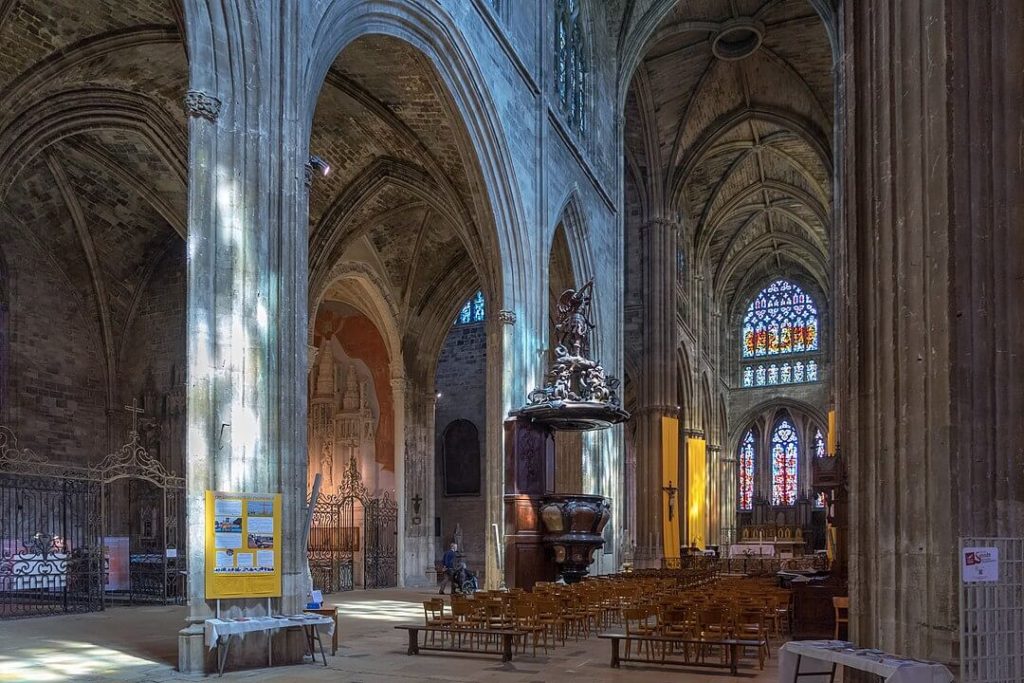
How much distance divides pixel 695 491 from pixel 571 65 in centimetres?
2298

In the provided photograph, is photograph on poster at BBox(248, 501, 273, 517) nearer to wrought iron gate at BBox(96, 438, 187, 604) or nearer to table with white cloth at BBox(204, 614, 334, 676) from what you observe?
table with white cloth at BBox(204, 614, 334, 676)

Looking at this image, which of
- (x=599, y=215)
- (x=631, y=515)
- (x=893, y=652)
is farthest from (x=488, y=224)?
(x=631, y=515)

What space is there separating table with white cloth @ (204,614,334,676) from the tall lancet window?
54.9 ft

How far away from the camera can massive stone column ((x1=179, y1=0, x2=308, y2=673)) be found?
35.0 ft

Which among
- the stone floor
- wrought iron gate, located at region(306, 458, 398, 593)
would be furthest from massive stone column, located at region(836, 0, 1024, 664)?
wrought iron gate, located at region(306, 458, 398, 593)

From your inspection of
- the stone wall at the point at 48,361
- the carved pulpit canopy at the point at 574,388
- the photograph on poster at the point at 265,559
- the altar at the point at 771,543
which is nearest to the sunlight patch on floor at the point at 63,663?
the photograph on poster at the point at 265,559

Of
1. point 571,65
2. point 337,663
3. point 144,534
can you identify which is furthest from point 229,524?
point 571,65

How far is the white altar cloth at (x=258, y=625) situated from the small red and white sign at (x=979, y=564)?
688cm

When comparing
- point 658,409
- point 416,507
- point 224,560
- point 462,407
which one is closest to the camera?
point 224,560

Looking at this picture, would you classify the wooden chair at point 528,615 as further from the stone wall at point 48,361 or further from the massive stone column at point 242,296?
the stone wall at point 48,361

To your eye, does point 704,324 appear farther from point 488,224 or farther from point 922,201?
point 922,201

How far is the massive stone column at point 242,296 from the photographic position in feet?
35.0

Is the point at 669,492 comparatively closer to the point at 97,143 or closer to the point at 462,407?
the point at 462,407

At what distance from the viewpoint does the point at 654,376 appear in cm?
3778
